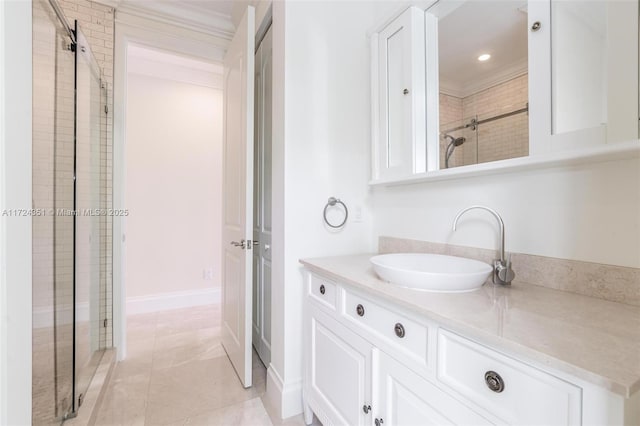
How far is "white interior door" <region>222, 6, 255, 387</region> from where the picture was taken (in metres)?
1.75

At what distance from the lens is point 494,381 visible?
633mm

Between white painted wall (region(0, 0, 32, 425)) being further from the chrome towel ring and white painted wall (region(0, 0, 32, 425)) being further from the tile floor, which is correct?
the chrome towel ring

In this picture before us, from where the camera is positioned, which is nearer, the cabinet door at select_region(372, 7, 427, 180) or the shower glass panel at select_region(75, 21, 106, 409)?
the cabinet door at select_region(372, 7, 427, 180)

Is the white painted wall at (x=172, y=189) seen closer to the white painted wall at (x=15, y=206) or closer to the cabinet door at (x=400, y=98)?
the cabinet door at (x=400, y=98)

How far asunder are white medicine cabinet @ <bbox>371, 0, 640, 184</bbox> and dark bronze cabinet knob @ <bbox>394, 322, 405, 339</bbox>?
68 cm

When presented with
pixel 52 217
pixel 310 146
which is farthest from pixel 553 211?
pixel 52 217

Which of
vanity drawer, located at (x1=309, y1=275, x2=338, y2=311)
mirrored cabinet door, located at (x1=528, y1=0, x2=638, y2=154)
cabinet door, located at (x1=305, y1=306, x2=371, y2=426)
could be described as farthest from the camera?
vanity drawer, located at (x1=309, y1=275, x2=338, y2=311)

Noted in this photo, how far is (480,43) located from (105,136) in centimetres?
246

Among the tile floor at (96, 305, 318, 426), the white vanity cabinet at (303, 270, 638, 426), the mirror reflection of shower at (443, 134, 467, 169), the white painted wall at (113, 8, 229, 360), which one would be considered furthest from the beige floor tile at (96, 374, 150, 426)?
the mirror reflection of shower at (443, 134, 467, 169)

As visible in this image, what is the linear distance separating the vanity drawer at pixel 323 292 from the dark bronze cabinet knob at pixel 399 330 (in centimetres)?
37

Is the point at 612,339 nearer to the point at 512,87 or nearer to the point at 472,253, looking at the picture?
the point at 472,253

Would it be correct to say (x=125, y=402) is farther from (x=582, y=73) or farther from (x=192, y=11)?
(x=192, y=11)

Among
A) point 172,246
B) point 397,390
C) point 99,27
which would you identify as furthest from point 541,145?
point 172,246

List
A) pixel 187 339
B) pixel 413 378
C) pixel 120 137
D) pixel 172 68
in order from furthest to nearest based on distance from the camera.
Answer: pixel 172 68 < pixel 187 339 < pixel 120 137 < pixel 413 378
